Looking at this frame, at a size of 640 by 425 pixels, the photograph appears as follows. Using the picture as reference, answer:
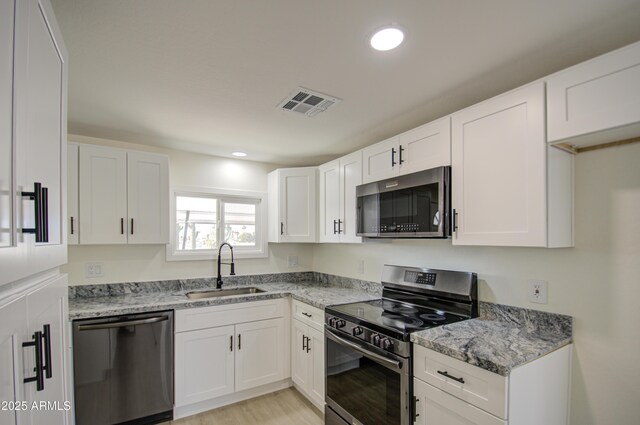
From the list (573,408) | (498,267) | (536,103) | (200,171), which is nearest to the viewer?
(536,103)

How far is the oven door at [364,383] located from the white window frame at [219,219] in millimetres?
1505

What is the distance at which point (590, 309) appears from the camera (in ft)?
5.15

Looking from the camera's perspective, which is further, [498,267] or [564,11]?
[498,267]

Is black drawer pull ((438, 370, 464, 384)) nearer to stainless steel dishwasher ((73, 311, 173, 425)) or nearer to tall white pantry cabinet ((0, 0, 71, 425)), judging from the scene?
tall white pantry cabinet ((0, 0, 71, 425))

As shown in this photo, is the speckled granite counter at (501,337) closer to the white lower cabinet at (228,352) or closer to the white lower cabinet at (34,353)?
the white lower cabinet at (34,353)

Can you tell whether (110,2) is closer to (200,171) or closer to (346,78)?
(346,78)

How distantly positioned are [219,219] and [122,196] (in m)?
0.99

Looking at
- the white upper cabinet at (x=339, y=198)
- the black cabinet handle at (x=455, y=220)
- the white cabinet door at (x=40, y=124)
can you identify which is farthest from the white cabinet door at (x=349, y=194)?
the white cabinet door at (x=40, y=124)

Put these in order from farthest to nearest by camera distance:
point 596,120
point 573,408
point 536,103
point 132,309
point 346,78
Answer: point 132,309
point 346,78
point 573,408
point 536,103
point 596,120

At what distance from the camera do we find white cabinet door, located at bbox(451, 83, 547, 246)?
4.93 feet

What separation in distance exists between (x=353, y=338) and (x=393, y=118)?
159 centimetres

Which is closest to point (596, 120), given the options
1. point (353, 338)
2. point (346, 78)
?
point (346, 78)

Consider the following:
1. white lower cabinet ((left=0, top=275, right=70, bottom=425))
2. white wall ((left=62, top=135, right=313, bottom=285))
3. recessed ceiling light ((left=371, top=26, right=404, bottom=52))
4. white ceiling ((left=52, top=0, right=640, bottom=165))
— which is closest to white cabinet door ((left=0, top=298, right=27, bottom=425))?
white lower cabinet ((left=0, top=275, right=70, bottom=425))

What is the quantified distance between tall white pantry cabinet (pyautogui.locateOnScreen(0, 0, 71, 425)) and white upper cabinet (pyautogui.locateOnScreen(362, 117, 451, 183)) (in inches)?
73.6
